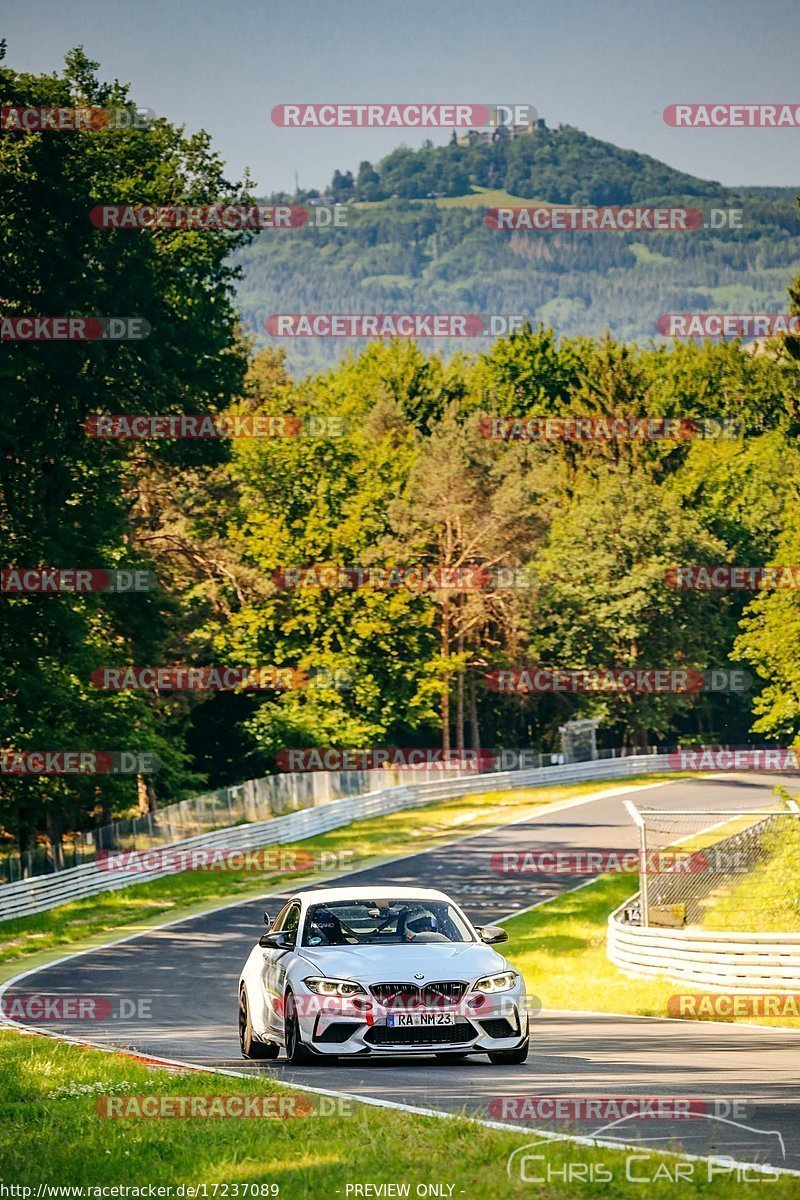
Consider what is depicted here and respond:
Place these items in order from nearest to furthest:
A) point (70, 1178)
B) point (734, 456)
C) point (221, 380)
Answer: point (70, 1178), point (221, 380), point (734, 456)

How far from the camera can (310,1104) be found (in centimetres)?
984

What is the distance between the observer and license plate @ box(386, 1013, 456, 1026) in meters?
12.3

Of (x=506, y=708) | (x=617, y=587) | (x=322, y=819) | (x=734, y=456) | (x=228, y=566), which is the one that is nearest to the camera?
(x=322, y=819)

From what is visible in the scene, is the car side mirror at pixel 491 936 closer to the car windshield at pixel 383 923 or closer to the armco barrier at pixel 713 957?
the car windshield at pixel 383 923

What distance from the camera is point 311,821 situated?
48.7 m

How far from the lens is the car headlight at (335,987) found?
1233 centimetres

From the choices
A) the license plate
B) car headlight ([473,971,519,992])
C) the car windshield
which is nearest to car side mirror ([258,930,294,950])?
the car windshield

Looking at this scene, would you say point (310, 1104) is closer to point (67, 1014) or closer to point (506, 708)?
point (67, 1014)

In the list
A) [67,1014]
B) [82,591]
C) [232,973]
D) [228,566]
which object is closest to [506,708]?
[228,566]

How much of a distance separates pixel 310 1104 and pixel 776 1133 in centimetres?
279

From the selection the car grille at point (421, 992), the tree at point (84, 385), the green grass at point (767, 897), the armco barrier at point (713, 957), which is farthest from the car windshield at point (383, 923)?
the tree at point (84, 385)

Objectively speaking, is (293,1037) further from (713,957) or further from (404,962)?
(713,957)

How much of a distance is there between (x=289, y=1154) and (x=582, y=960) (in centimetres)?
1981

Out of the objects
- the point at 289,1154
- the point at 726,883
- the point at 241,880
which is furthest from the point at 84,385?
the point at 289,1154
